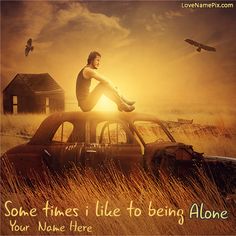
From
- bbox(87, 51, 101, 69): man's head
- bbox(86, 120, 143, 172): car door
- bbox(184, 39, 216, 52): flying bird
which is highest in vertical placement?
bbox(184, 39, 216, 52): flying bird

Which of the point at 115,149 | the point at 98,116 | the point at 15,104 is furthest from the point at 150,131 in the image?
the point at 15,104

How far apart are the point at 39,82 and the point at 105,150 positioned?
0.90 meters

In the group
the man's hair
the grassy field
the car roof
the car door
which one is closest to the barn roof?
the car roof

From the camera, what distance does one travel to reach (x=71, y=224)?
13.9 ft

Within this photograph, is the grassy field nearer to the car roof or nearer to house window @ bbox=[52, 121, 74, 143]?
house window @ bbox=[52, 121, 74, 143]

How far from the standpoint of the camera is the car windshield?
4.20 meters

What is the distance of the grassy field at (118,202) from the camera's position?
4.19m

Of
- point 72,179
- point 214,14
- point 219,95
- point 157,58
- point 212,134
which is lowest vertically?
point 72,179

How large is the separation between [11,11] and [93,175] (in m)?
1.73

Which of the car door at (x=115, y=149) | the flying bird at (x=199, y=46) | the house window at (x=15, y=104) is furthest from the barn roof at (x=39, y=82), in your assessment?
the flying bird at (x=199, y=46)

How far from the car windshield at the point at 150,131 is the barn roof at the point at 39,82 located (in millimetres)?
824

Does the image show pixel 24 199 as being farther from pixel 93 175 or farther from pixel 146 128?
pixel 146 128

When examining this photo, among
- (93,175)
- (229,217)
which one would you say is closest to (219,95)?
(229,217)

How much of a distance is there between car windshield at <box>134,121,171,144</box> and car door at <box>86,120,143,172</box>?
97mm
